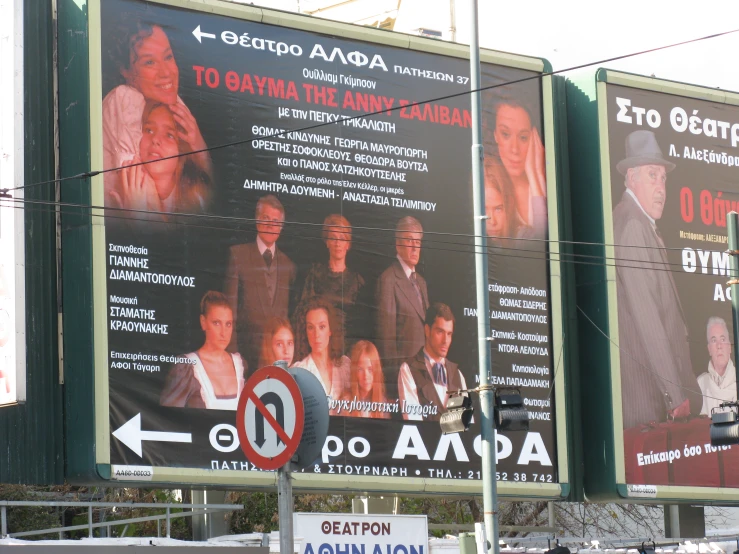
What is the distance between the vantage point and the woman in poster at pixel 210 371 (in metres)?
17.0

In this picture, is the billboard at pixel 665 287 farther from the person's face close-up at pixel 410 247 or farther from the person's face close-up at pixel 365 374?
the person's face close-up at pixel 365 374

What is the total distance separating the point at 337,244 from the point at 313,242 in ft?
1.20

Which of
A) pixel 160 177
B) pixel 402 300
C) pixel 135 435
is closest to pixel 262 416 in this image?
pixel 135 435

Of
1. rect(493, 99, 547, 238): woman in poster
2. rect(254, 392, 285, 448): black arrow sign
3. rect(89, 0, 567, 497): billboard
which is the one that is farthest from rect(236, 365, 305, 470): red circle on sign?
rect(493, 99, 547, 238): woman in poster

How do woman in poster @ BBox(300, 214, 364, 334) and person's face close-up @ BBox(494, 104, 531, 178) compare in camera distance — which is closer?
woman in poster @ BBox(300, 214, 364, 334)

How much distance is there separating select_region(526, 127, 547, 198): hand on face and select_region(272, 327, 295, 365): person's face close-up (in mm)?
4417

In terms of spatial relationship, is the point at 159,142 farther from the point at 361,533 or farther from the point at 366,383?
the point at 361,533

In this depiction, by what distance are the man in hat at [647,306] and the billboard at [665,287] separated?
0.05ft

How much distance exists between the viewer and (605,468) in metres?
20.3

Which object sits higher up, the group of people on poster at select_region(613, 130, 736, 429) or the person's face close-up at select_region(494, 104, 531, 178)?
the person's face close-up at select_region(494, 104, 531, 178)

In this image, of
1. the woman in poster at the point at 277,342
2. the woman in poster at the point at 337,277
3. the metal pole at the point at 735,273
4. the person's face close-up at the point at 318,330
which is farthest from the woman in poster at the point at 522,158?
the woman in poster at the point at 277,342

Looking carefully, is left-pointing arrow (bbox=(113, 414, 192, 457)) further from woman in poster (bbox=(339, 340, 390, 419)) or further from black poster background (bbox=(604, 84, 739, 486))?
black poster background (bbox=(604, 84, 739, 486))

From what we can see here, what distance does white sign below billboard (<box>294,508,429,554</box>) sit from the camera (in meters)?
15.9

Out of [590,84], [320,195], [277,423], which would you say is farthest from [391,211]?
[277,423]
